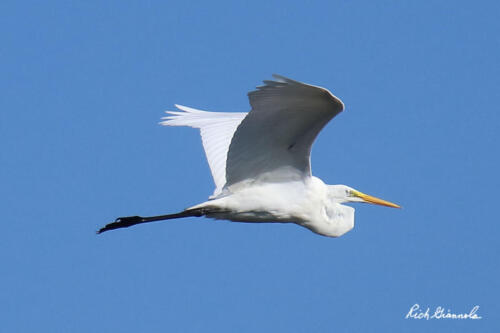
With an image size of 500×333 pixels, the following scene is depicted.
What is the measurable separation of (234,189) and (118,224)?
5.27ft

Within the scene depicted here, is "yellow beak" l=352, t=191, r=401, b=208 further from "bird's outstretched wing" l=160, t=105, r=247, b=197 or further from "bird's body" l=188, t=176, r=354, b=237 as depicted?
"bird's outstretched wing" l=160, t=105, r=247, b=197

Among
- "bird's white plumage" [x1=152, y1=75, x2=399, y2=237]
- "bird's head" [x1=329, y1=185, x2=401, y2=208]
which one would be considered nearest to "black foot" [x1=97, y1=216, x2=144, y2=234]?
"bird's white plumage" [x1=152, y1=75, x2=399, y2=237]

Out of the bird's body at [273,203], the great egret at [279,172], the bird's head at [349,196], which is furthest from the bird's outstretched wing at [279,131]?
the bird's head at [349,196]

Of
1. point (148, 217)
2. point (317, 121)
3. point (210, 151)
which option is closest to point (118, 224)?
point (148, 217)

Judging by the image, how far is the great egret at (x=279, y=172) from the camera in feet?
22.0

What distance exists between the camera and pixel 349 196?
29.4ft

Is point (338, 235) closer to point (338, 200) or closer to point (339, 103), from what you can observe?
point (338, 200)

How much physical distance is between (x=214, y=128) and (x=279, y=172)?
7.12 feet

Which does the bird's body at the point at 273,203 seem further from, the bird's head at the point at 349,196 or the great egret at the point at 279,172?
the bird's head at the point at 349,196

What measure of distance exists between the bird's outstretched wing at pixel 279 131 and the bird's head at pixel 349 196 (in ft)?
2.79

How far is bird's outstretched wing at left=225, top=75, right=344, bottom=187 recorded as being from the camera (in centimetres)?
650

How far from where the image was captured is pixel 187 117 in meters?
10.2

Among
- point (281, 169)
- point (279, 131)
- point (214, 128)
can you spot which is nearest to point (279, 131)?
point (279, 131)

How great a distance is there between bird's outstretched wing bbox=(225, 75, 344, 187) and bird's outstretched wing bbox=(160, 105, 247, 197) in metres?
1.14
